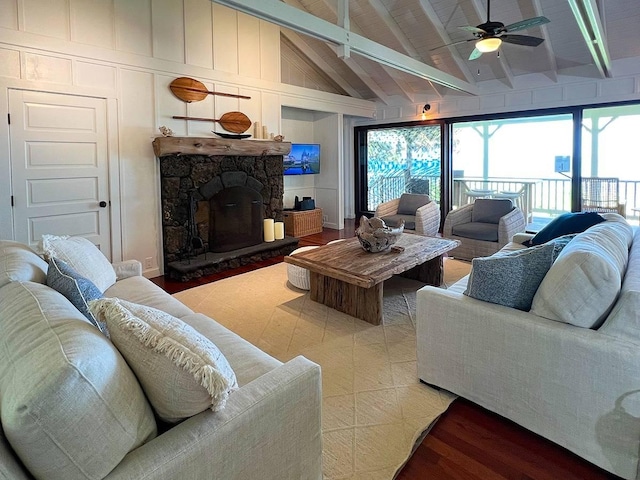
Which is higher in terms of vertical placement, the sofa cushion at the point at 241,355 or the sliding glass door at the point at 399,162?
the sliding glass door at the point at 399,162

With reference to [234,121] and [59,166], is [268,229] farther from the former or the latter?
[59,166]

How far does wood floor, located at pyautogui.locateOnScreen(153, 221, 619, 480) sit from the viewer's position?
179cm

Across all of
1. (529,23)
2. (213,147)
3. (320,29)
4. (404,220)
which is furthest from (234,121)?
(529,23)

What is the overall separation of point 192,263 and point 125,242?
776 millimetres

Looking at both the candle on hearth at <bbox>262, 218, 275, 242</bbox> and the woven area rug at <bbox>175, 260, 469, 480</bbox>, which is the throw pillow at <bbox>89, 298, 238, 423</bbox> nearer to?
the woven area rug at <bbox>175, 260, 469, 480</bbox>

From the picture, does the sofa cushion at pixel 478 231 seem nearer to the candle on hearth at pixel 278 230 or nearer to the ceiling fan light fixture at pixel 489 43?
the ceiling fan light fixture at pixel 489 43

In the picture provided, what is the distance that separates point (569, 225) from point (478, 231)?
1.79 m

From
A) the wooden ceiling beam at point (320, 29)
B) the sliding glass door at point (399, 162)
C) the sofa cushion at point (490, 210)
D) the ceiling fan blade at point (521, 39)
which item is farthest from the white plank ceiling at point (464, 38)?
the sofa cushion at point (490, 210)

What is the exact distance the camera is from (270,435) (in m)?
1.29

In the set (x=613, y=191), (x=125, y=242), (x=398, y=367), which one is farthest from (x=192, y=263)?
(x=613, y=191)

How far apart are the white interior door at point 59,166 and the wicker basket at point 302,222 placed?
3217mm

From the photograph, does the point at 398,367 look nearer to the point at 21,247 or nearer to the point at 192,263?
the point at 21,247

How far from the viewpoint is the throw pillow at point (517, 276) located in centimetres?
205

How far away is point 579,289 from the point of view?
1.85m
